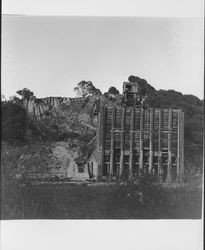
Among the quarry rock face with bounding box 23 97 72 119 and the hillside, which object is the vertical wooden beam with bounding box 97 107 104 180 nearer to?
the hillside

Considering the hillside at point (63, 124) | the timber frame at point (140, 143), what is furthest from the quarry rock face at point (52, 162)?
the timber frame at point (140, 143)

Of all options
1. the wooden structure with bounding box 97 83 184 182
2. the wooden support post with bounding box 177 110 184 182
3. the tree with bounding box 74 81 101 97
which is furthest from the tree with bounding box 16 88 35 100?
the wooden support post with bounding box 177 110 184 182

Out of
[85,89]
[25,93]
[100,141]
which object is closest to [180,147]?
[100,141]

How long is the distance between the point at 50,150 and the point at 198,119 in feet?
2.87

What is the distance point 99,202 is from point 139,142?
41cm

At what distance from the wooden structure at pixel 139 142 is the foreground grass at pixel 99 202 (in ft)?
0.30

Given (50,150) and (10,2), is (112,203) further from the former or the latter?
(10,2)

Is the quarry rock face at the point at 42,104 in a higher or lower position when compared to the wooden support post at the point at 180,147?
higher

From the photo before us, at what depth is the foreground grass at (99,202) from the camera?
9.82 feet

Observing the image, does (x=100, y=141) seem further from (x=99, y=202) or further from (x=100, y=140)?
(x=99, y=202)

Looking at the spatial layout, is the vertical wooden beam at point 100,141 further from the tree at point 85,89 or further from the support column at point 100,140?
the tree at point 85,89

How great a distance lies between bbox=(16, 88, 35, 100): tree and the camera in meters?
2.97

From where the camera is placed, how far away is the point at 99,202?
120 inches

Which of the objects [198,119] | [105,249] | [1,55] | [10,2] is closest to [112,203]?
[105,249]
